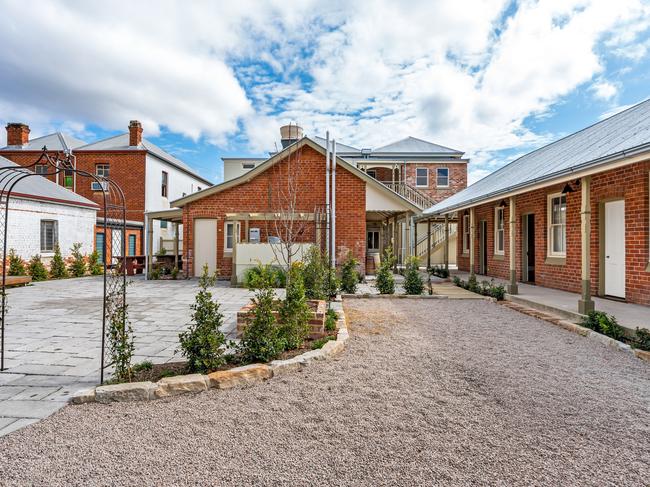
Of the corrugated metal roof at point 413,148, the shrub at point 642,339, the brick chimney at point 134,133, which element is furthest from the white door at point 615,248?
the brick chimney at point 134,133

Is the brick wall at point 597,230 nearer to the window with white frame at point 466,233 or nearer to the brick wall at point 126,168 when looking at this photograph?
the window with white frame at point 466,233

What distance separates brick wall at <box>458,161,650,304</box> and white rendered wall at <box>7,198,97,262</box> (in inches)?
Answer: 694

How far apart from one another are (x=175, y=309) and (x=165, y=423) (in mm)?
5594

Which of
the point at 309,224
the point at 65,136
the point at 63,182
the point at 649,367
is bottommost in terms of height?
the point at 649,367

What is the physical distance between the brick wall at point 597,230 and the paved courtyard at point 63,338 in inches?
309

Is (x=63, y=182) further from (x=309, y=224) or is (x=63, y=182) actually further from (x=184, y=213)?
(x=309, y=224)

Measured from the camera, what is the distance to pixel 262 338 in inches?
165

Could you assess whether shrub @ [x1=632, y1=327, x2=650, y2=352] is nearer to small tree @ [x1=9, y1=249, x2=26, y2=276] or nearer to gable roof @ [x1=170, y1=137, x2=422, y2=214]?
gable roof @ [x1=170, y1=137, x2=422, y2=214]

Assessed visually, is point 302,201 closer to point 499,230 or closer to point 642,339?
point 499,230

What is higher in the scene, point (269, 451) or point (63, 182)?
point (63, 182)

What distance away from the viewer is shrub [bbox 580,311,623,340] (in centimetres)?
545

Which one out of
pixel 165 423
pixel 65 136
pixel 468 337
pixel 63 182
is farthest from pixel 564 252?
pixel 65 136

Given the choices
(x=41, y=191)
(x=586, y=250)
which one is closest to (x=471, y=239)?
(x=586, y=250)

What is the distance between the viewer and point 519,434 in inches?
112
